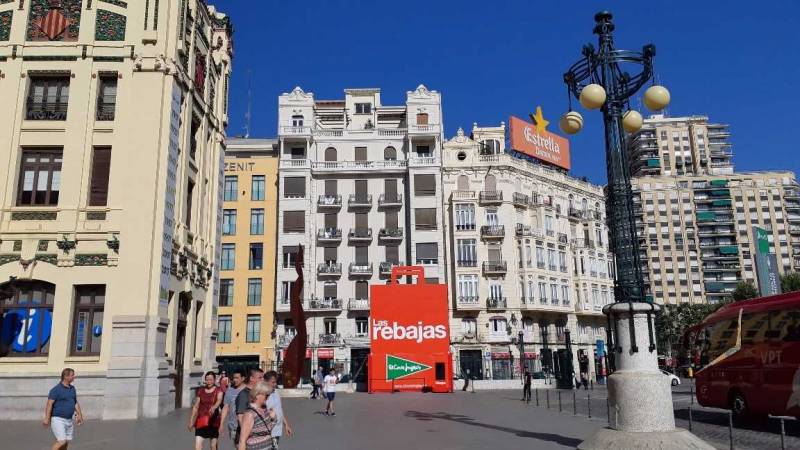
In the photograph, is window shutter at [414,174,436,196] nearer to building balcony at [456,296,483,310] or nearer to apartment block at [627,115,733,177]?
building balcony at [456,296,483,310]

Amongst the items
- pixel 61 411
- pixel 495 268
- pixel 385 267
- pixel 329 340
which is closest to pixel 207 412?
pixel 61 411

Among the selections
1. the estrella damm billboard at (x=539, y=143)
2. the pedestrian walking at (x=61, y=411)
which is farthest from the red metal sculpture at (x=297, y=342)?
the estrella damm billboard at (x=539, y=143)

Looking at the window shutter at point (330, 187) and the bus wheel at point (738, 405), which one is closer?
the bus wheel at point (738, 405)

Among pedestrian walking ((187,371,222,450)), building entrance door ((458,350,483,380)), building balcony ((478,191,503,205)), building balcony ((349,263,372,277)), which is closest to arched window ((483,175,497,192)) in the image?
building balcony ((478,191,503,205))

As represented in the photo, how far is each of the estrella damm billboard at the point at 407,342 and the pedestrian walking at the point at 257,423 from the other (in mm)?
24099

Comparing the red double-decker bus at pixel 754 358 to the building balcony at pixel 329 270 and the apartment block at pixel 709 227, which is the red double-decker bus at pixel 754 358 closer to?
the building balcony at pixel 329 270

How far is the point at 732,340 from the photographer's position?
17.8 m

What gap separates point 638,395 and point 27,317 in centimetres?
1644

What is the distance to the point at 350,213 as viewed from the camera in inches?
2002

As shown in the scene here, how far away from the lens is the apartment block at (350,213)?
1885 inches

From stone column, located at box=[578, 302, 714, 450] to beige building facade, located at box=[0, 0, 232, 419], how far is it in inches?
509

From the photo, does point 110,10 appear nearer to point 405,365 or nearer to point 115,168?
point 115,168

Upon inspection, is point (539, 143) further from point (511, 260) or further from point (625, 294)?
point (625, 294)

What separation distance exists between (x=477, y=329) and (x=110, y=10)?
37.3 meters
